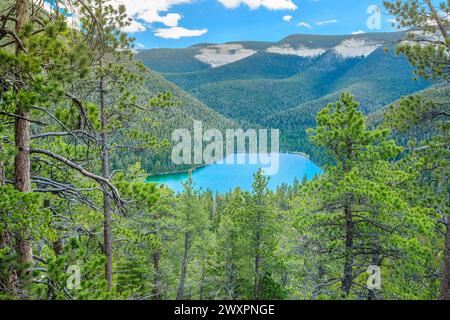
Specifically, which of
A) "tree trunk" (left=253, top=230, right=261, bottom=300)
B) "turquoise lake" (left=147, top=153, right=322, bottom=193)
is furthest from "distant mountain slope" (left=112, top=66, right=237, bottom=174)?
"tree trunk" (left=253, top=230, right=261, bottom=300)

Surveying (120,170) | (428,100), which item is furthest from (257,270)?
(428,100)

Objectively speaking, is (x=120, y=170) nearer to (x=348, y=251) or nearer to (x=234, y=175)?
(x=348, y=251)

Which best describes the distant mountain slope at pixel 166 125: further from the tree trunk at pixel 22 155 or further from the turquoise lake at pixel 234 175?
the tree trunk at pixel 22 155

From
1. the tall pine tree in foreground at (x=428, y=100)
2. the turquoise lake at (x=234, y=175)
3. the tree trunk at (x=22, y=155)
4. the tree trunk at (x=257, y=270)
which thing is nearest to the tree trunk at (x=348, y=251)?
the tall pine tree in foreground at (x=428, y=100)

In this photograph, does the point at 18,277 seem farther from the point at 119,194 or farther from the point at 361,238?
the point at 361,238

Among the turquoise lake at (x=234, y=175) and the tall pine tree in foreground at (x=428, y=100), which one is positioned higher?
the tall pine tree in foreground at (x=428, y=100)
